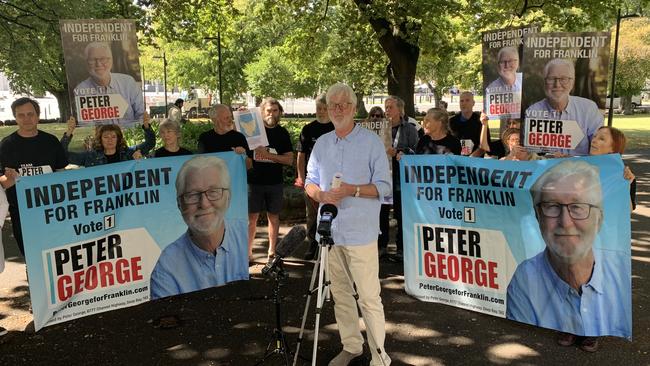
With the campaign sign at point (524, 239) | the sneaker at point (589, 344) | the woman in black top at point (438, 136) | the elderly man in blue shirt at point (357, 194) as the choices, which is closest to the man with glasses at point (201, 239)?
the elderly man in blue shirt at point (357, 194)

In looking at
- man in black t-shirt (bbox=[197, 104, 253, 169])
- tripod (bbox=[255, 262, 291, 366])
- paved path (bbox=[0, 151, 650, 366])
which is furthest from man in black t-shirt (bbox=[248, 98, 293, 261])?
tripod (bbox=[255, 262, 291, 366])

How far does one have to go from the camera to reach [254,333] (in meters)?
4.86

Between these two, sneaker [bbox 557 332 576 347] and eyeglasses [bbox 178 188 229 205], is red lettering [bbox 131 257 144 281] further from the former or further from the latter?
sneaker [bbox 557 332 576 347]

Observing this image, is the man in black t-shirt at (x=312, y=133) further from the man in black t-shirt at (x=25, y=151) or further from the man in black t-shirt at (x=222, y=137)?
the man in black t-shirt at (x=25, y=151)

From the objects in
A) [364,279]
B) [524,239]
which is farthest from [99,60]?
[524,239]

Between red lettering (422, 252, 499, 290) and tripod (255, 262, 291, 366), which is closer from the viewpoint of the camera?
tripod (255, 262, 291, 366)

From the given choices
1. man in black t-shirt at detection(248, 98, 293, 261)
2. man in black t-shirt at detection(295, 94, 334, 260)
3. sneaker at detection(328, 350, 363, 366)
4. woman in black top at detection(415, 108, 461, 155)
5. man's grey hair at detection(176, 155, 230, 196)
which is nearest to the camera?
sneaker at detection(328, 350, 363, 366)

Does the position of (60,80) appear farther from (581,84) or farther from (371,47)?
(581,84)

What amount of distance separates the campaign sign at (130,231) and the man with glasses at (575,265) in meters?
2.92

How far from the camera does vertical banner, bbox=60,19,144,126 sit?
5355 millimetres

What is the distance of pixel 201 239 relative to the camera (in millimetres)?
5453

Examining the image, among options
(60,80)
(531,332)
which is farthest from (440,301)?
(60,80)

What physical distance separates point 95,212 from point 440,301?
10.8 feet

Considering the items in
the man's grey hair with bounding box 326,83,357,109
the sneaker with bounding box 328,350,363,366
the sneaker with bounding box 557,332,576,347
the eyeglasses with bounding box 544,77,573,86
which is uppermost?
the eyeglasses with bounding box 544,77,573,86
